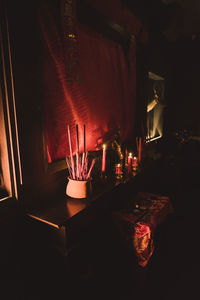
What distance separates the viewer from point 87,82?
281cm

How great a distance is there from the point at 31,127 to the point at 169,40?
5407mm

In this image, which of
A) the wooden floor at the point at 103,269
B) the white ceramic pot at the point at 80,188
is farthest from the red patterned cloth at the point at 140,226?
the white ceramic pot at the point at 80,188

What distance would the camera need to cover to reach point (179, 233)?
3.71m

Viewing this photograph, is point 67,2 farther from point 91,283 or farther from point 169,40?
point 169,40

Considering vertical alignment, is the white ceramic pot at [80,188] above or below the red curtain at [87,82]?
below

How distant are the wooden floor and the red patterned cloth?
0.17m

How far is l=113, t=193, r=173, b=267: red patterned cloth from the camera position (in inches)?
104

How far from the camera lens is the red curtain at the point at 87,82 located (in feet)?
7.43

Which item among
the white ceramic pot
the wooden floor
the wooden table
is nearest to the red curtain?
the white ceramic pot

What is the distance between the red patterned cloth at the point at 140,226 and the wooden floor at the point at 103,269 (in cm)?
17

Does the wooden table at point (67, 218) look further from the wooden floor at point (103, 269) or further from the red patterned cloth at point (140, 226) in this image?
the red patterned cloth at point (140, 226)

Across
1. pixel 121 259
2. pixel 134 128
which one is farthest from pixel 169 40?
pixel 121 259

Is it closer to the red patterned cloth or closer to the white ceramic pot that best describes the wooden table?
the white ceramic pot

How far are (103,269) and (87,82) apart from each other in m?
2.69
